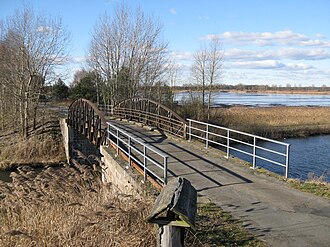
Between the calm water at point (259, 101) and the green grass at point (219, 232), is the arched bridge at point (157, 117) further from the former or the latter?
the green grass at point (219, 232)

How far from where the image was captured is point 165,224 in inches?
110

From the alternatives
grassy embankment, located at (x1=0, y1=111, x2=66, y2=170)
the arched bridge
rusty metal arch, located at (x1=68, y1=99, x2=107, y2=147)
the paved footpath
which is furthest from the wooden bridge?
grassy embankment, located at (x1=0, y1=111, x2=66, y2=170)

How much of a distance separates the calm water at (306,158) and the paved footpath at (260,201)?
7.96 m

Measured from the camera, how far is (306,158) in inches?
856

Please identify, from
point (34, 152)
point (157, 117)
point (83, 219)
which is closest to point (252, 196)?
point (83, 219)

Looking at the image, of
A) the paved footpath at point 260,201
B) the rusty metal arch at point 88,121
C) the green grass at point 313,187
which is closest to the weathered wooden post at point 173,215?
the paved footpath at point 260,201

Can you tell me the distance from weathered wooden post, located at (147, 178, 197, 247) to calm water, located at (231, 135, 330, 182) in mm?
14511

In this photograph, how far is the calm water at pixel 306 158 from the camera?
1772 centimetres

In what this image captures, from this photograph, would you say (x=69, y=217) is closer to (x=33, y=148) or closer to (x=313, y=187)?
(x=313, y=187)

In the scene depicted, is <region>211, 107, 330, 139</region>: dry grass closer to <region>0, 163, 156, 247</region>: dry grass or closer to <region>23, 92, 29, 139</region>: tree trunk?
<region>23, 92, 29, 139</region>: tree trunk

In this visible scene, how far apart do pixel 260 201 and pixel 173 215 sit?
4824 mm

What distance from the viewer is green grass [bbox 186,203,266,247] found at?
5.00 m

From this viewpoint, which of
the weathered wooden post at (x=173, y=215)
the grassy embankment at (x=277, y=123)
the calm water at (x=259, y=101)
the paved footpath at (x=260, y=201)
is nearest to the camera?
the weathered wooden post at (x=173, y=215)

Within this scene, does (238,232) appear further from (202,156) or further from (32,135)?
(32,135)
